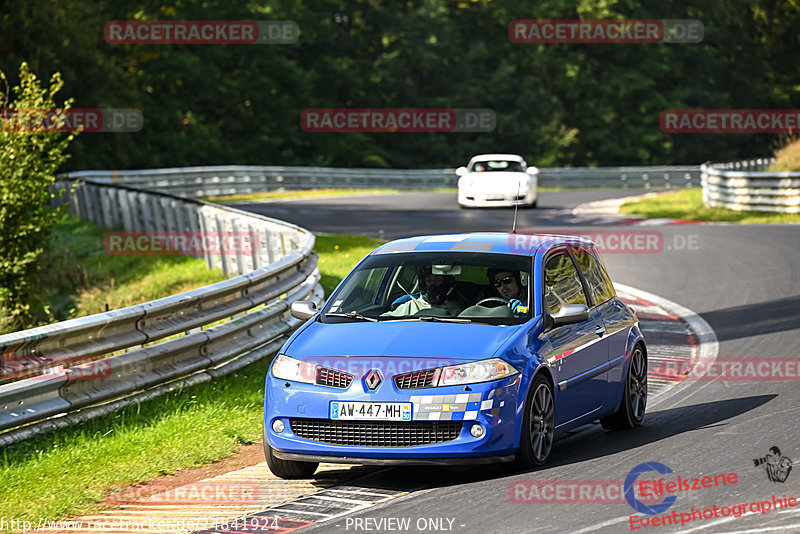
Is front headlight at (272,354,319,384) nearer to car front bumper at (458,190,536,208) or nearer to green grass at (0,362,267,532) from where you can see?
green grass at (0,362,267,532)

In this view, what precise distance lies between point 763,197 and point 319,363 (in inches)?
1035

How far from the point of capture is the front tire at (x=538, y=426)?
7699mm

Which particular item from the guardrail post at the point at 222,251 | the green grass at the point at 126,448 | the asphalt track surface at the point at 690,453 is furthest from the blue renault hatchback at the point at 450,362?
the guardrail post at the point at 222,251

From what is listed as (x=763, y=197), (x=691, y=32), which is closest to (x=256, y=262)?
(x=763, y=197)

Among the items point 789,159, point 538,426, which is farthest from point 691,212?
point 538,426

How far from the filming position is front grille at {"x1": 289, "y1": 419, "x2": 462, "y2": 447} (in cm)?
750

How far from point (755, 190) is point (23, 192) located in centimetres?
2046

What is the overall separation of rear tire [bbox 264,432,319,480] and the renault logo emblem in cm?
78

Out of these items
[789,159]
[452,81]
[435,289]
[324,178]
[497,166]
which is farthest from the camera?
[452,81]

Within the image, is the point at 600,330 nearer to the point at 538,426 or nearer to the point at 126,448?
the point at 538,426

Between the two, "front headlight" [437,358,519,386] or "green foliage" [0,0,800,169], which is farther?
"green foliage" [0,0,800,169]

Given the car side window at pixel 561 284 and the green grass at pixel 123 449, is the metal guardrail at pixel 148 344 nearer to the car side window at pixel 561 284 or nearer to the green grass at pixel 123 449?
the green grass at pixel 123 449

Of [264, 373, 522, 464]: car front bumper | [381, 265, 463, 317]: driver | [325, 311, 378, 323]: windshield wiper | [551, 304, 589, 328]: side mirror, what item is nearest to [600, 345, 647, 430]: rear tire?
[551, 304, 589, 328]: side mirror

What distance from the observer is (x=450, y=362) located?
7566 millimetres
